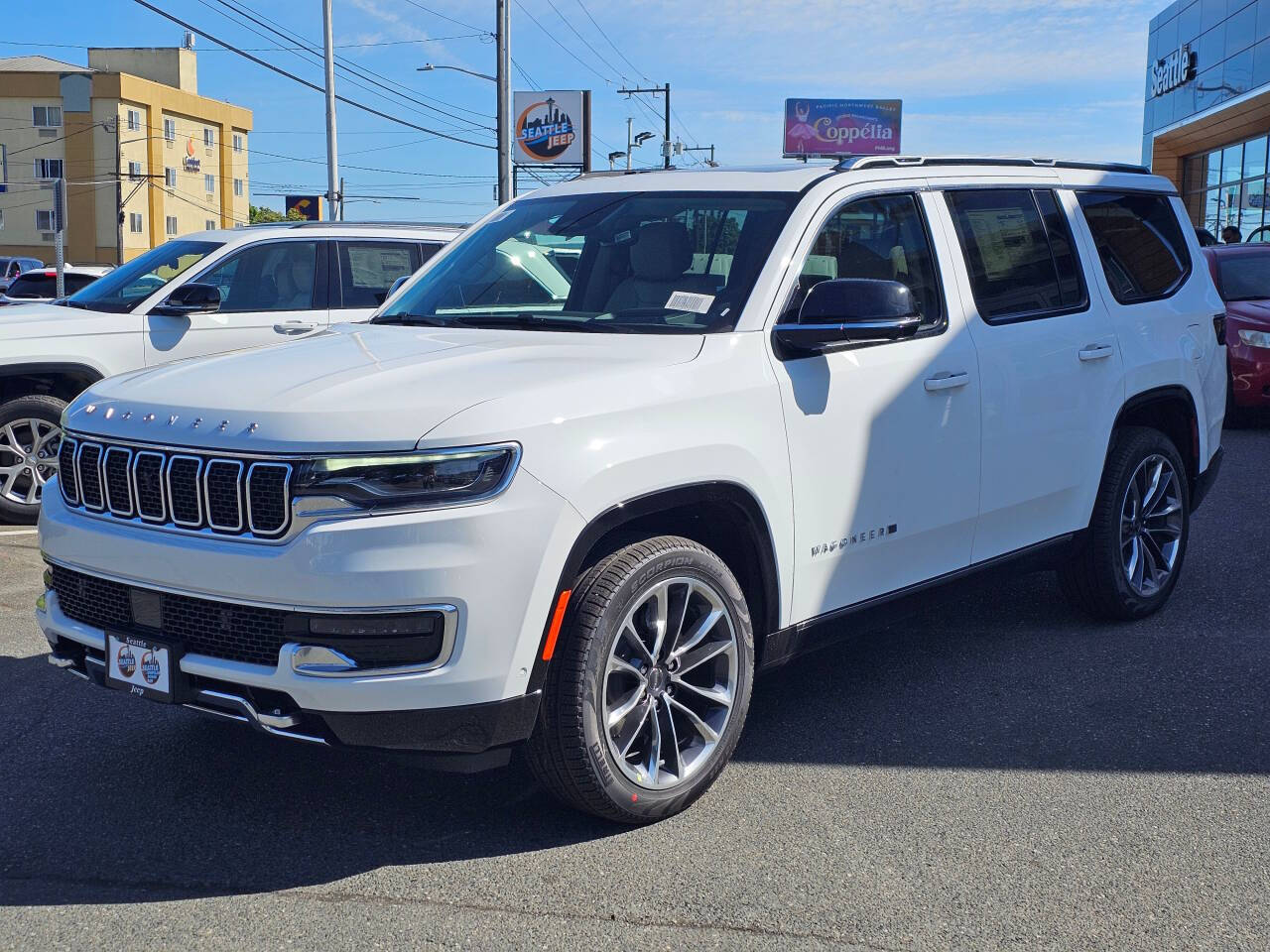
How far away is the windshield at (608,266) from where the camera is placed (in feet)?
14.3

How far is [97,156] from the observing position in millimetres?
80062

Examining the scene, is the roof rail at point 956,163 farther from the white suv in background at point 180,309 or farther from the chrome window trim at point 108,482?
the white suv in background at point 180,309

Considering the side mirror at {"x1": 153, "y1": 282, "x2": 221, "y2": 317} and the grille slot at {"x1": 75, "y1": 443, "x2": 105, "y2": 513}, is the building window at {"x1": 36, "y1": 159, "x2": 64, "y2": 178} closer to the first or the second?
the side mirror at {"x1": 153, "y1": 282, "x2": 221, "y2": 317}

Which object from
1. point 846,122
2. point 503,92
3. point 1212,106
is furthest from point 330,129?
point 846,122

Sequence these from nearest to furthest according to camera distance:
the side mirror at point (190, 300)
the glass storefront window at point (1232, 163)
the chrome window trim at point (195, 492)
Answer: the chrome window trim at point (195, 492) < the side mirror at point (190, 300) < the glass storefront window at point (1232, 163)

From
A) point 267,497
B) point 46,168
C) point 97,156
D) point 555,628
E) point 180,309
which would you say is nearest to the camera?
point 267,497

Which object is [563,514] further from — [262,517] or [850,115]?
[850,115]

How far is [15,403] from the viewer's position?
8031 mm

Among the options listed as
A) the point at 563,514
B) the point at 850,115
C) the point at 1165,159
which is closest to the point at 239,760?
the point at 563,514

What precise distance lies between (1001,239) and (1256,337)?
311 inches

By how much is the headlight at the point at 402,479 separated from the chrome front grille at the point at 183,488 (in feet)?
0.29

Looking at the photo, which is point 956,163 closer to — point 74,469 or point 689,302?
point 689,302

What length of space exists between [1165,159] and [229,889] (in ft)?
137

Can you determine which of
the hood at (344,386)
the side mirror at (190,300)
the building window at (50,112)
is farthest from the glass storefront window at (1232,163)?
the building window at (50,112)
